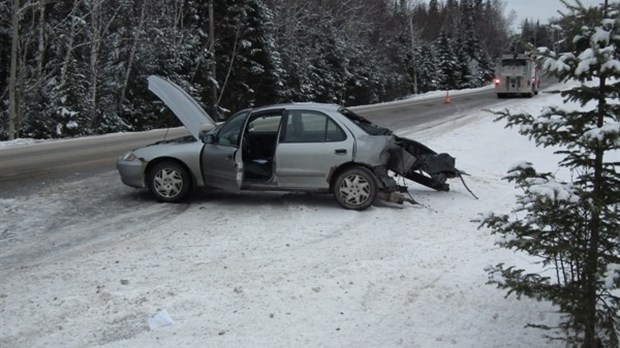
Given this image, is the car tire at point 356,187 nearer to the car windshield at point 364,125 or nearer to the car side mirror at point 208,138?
the car windshield at point 364,125

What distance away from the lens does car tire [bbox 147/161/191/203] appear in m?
8.84

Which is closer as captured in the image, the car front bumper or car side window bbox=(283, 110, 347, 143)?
car side window bbox=(283, 110, 347, 143)

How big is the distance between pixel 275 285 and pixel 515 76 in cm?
3838

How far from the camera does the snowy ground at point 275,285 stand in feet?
14.5

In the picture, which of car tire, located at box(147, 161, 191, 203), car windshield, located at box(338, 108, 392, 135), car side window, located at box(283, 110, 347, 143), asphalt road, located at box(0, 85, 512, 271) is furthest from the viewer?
car tire, located at box(147, 161, 191, 203)

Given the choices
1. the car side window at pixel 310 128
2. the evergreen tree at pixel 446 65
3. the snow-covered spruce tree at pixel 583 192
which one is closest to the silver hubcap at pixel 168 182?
the car side window at pixel 310 128

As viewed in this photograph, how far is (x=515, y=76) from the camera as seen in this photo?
40.2 m

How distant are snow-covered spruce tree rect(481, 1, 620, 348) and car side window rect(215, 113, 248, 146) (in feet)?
18.0

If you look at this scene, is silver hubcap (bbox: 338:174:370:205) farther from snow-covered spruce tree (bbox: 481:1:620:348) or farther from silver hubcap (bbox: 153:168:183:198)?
snow-covered spruce tree (bbox: 481:1:620:348)

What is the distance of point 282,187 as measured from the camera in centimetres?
853

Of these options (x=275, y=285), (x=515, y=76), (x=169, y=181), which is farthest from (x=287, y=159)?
(x=515, y=76)

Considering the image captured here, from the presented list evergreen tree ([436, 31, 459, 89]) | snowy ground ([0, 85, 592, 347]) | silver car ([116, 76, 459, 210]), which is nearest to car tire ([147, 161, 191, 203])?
silver car ([116, 76, 459, 210])

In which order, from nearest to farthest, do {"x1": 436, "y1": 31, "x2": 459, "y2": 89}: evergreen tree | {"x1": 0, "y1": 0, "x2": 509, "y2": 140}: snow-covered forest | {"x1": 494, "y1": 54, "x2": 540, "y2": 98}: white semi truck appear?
{"x1": 0, "y1": 0, "x2": 509, "y2": 140}: snow-covered forest → {"x1": 494, "y1": 54, "x2": 540, "y2": 98}: white semi truck → {"x1": 436, "y1": 31, "x2": 459, "y2": 89}: evergreen tree

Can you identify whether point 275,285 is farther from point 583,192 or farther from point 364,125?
point 364,125
